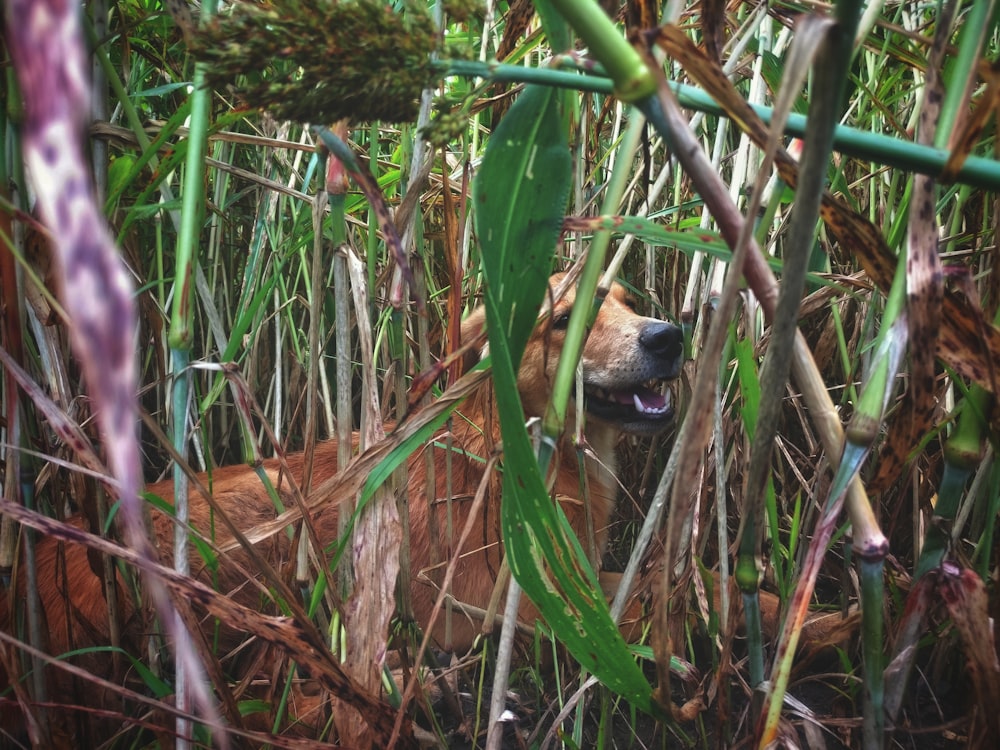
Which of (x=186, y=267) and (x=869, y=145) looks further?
(x=186, y=267)

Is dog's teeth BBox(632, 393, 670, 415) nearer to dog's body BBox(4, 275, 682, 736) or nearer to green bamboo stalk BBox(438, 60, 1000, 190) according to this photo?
dog's body BBox(4, 275, 682, 736)

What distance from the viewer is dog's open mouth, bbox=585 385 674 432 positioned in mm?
2109

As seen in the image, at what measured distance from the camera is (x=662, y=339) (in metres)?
2.07

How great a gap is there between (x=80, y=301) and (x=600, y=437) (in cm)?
232

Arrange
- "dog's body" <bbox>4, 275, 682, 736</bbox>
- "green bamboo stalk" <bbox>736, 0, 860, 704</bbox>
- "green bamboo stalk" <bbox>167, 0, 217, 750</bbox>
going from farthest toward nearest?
1. "dog's body" <bbox>4, 275, 682, 736</bbox>
2. "green bamboo stalk" <bbox>167, 0, 217, 750</bbox>
3. "green bamboo stalk" <bbox>736, 0, 860, 704</bbox>

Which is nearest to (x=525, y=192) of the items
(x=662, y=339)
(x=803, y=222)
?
(x=803, y=222)

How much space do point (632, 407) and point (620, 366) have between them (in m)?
0.13

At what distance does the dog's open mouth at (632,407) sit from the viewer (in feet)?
6.92

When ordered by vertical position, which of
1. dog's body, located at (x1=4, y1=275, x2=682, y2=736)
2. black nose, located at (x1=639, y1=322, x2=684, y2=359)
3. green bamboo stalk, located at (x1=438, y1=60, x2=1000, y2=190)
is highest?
green bamboo stalk, located at (x1=438, y1=60, x2=1000, y2=190)

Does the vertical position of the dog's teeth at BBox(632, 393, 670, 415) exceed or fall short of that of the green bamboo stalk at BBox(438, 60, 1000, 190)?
it falls short

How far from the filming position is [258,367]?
7.66 feet

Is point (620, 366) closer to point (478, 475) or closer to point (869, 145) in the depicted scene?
point (478, 475)

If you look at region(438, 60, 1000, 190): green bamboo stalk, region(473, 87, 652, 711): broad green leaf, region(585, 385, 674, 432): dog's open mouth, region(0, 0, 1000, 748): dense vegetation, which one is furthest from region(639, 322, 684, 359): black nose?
region(438, 60, 1000, 190): green bamboo stalk

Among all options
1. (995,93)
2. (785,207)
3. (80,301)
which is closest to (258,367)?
(785,207)
